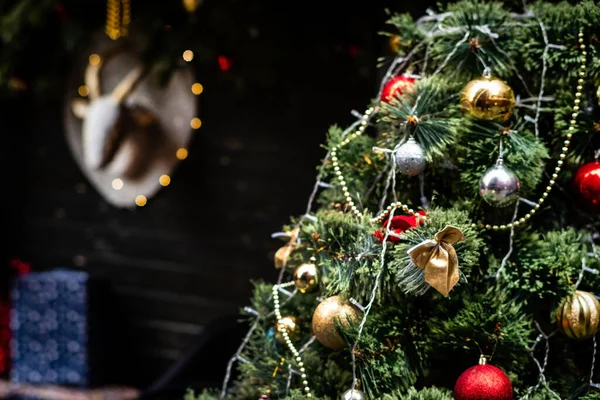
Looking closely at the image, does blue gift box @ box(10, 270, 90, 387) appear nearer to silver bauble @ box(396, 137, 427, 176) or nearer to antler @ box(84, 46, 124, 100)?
antler @ box(84, 46, 124, 100)

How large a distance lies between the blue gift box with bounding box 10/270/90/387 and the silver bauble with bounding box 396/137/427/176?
155 centimetres

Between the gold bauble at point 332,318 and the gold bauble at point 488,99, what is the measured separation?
0.31 metres

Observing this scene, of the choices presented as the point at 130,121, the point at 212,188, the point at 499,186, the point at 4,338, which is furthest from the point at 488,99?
the point at 4,338

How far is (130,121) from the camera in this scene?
217cm

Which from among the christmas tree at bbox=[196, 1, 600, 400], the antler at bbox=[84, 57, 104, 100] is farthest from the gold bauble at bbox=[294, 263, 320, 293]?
the antler at bbox=[84, 57, 104, 100]

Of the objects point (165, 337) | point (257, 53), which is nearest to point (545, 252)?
point (257, 53)

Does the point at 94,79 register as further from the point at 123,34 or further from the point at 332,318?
the point at 332,318

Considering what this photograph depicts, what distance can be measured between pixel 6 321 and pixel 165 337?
0.65m

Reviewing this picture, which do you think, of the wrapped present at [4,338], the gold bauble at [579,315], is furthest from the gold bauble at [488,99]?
the wrapped present at [4,338]

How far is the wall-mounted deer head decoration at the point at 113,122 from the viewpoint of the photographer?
2.07 meters

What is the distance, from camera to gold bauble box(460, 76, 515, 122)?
0.95 metres

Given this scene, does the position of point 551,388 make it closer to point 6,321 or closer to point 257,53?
point 257,53

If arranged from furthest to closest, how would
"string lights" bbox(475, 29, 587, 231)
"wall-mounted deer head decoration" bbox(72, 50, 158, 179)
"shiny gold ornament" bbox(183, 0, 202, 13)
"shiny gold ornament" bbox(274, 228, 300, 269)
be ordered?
1. "wall-mounted deer head decoration" bbox(72, 50, 158, 179)
2. "shiny gold ornament" bbox(183, 0, 202, 13)
3. "shiny gold ornament" bbox(274, 228, 300, 269)
4. "string lights" bbox(475, 29, 587, 231)

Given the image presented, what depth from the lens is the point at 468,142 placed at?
98 cm
